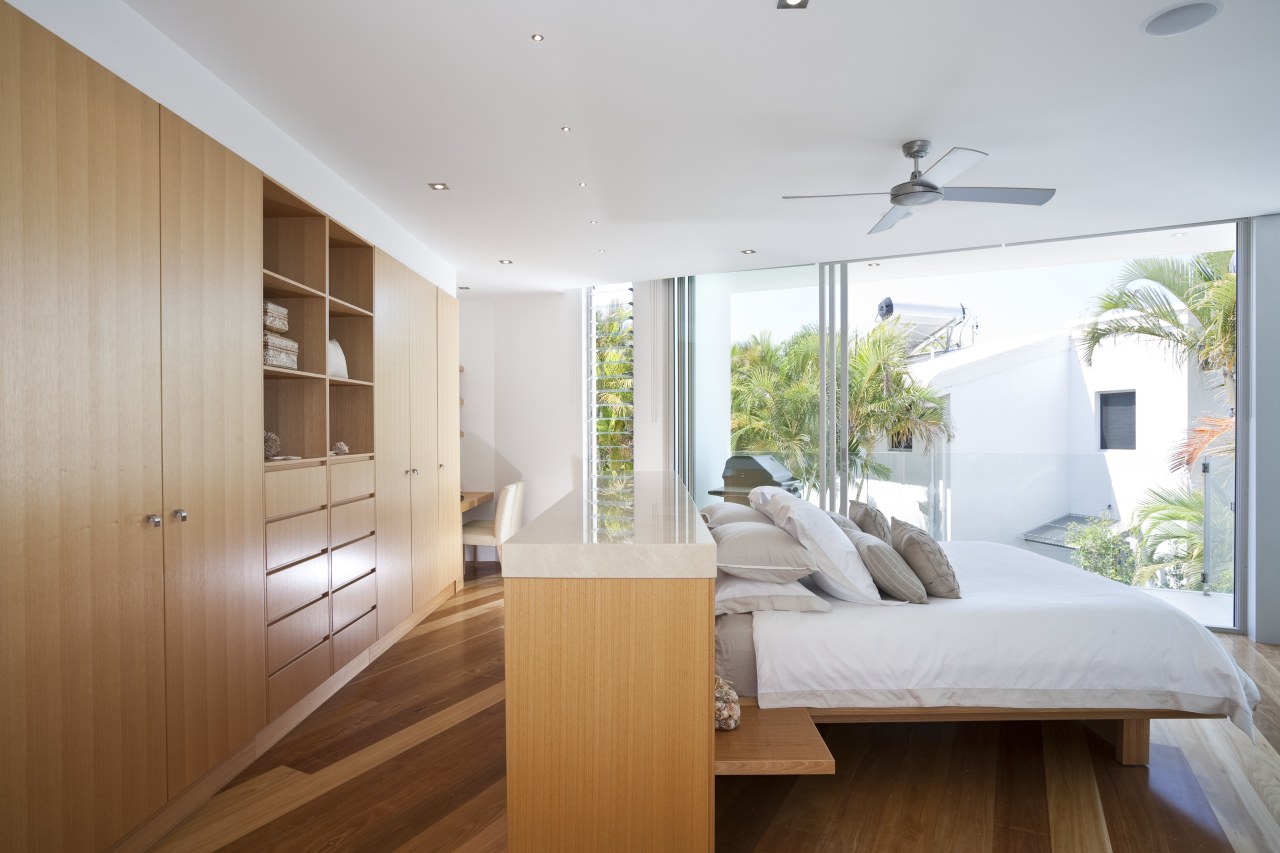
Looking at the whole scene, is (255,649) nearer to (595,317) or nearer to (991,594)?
(991,594)

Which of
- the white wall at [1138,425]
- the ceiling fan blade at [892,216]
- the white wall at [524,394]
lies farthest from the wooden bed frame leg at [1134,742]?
the white wall at [524,394]

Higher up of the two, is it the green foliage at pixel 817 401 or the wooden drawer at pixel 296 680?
the green foliage at pixel 817 401

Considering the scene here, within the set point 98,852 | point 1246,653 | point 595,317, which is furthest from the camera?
point 595,317

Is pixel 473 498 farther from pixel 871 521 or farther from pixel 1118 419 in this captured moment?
pixel 1118 419

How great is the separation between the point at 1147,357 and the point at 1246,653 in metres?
1.84

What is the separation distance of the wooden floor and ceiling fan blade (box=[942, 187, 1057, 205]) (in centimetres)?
222

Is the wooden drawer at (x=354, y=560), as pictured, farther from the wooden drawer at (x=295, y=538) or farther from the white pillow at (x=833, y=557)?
the white pillow at (x=833, y=557)

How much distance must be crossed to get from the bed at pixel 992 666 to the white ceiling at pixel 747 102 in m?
1.86

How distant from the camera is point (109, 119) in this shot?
1828 mm

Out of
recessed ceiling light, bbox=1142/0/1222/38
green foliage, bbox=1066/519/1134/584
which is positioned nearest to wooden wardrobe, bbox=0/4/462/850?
recessed ceiling light, bbox=1142/0/1222/38

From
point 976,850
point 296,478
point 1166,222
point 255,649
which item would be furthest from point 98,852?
point 1166,222

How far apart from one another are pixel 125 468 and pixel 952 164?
309 cm

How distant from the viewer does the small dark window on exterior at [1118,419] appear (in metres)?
4.42

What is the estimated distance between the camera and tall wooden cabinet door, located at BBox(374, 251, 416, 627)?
12.0 ft
